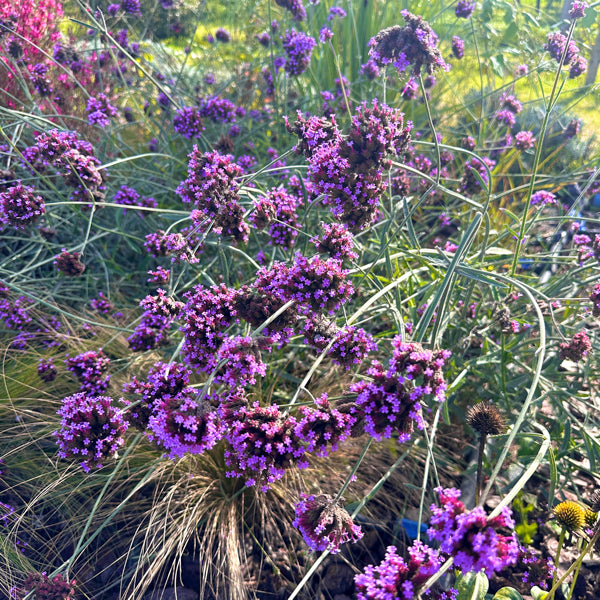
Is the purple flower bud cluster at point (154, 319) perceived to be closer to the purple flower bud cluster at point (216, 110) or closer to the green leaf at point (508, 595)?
the purple flower bud cluster at point (216, 110)

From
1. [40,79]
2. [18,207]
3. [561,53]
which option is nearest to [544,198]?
[561,53]

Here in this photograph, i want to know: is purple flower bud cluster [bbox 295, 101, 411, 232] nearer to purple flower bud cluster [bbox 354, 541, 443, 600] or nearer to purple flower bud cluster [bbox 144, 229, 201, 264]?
purple flower bud cluster [bbox 144, 229, 201, 264]

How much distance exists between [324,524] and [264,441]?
265 millimetres

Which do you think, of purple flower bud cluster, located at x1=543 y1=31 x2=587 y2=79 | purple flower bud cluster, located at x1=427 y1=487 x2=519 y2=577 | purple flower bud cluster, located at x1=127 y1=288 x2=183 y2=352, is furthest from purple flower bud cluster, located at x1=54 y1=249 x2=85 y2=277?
purple flower bud cluster, located at x1=543 y1=31 x2=587 y2=79

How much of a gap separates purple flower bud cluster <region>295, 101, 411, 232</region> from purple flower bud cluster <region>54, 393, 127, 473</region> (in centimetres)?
103

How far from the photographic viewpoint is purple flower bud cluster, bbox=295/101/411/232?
1756 mm

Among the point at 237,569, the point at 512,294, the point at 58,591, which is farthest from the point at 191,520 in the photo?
the point at 512,294

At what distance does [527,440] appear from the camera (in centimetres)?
207

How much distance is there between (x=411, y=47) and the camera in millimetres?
1945

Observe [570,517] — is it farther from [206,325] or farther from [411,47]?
[411,47]

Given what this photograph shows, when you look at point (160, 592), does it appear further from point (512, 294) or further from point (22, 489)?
point (512, 294)

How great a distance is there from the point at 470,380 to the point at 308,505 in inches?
47.7

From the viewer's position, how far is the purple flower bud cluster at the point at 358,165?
1.76 metres

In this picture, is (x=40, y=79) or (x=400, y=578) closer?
(x=400, y=578)
